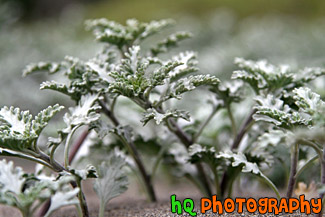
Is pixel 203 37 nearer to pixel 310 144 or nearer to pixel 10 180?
pixel 310 144

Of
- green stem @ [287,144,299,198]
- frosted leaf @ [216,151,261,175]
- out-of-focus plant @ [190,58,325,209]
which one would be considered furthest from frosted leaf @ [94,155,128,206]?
green stem @ [287,144,299,198]

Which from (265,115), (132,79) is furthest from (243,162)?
(132,79)

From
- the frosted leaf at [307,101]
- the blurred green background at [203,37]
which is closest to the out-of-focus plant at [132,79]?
the frosted leaf at [307,101]

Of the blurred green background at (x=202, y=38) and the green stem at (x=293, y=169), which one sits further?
the blurred green background at (x=202, y=38)

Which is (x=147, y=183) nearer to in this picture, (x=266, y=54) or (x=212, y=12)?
(x=266, y=54)

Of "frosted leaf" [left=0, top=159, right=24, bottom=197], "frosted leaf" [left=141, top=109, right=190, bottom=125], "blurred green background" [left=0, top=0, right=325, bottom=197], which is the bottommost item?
"frosted leaf" [left=0, top=159, right=24, bottom=197]

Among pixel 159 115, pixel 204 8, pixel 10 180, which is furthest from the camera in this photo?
pixel 204 8

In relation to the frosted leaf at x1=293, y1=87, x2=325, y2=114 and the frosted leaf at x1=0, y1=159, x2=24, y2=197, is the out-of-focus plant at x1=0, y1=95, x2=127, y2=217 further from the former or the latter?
the frosted leaf at x1=293, y1=87, x2=325, y2=114

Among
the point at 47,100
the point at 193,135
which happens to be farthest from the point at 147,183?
the point at 47,100

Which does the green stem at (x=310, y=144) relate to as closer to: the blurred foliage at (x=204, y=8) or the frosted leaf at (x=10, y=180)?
the frosted leaf at (x=10, y=180)
